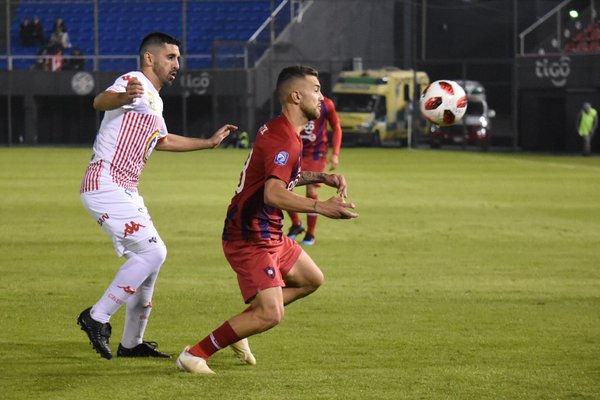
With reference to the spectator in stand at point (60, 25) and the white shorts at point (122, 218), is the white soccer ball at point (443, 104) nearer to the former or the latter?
the white shorts at point (122, 218)

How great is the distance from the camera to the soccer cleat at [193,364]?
7.60 metres

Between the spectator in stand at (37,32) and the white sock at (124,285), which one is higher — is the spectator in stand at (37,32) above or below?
above

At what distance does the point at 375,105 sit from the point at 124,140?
38.0m

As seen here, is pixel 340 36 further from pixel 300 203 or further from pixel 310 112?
pixel 300 203

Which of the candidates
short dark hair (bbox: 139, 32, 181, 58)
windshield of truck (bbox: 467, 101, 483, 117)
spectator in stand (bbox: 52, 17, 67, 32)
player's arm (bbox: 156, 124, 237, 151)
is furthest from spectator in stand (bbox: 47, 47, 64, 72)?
short dark hair (bbox: 139, 32, 181, 58)

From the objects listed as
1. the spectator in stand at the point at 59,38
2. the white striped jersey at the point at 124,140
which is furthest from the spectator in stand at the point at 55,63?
the white striped jersey at the point at 124,140

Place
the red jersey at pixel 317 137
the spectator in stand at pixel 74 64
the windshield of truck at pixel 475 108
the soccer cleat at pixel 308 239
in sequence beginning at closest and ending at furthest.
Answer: the soccer cleat at pixel 308 239 < the red jersey at pixel 317 137 < the spectator in stand at pixel 74 64 < the windshield of truck at pixel 475 108

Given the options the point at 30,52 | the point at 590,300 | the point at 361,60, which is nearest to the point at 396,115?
the point at 361,60

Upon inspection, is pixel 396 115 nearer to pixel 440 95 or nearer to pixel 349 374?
pixel 440 95

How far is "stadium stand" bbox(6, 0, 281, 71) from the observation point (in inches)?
1905

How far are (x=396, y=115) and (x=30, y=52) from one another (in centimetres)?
1455

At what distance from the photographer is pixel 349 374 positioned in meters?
7.73

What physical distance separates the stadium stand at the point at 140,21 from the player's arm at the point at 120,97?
40.1m

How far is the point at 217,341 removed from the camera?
24.7 ft
